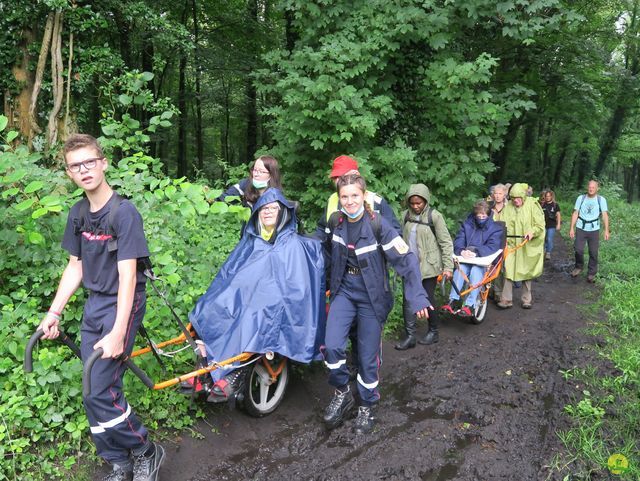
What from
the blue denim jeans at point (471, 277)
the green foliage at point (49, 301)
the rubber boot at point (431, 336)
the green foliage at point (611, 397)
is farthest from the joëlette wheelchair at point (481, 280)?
the green foliage at point (49, 301)

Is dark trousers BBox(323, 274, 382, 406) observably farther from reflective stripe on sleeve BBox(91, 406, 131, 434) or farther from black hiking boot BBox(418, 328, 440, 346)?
black hiking boot BBox(418, 328, 440, 346)

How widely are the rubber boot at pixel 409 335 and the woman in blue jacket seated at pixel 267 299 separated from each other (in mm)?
2307

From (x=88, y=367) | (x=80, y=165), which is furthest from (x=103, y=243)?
(x=88, y=367)

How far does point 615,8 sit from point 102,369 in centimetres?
2188

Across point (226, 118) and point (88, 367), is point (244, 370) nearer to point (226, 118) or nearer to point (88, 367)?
point (88, 367)

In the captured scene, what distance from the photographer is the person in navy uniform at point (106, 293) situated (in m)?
2.72

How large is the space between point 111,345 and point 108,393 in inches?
14.8

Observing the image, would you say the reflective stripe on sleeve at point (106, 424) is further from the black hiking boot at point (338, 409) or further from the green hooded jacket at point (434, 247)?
the green hooded jacket at point (434, 247)

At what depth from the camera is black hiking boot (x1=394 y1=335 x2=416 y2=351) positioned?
234 inches

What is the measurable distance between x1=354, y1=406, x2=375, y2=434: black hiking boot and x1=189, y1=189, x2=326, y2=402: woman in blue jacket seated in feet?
2.26

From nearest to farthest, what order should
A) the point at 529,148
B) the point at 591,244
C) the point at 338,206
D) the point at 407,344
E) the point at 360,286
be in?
the point at 360,286 → the point at 338,206 → the point at 407,344 → the point at 591,244 → the point at 529,148

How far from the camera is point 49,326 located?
2.88m

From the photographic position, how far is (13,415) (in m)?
3.25

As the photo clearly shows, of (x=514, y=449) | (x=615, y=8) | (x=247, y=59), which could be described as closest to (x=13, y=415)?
(x=514, y=449)
